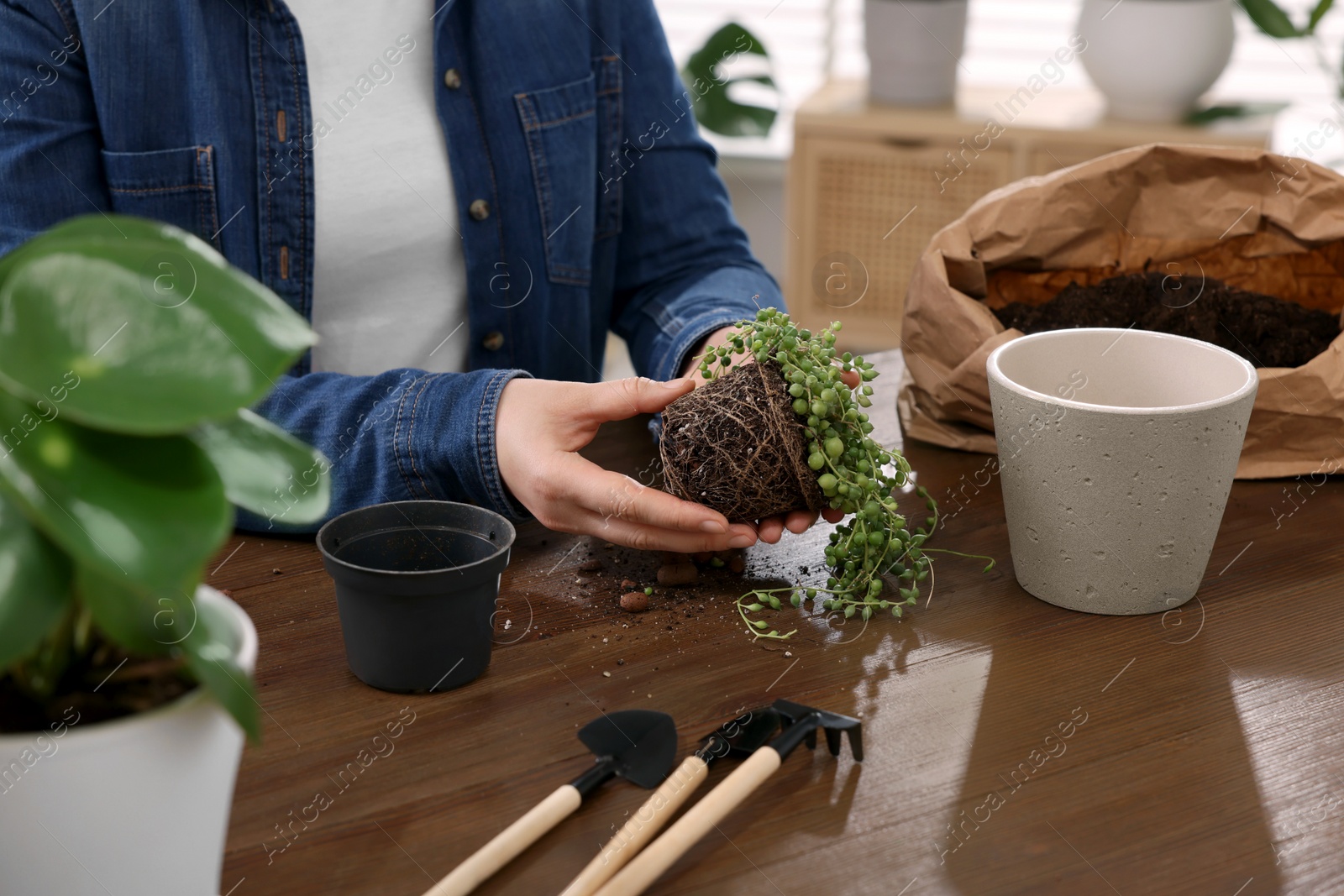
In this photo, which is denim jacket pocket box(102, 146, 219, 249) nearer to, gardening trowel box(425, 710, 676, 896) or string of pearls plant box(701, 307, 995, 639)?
string of pearls plant box(701, 307, 995, 639)

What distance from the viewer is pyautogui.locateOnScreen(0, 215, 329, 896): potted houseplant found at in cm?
41

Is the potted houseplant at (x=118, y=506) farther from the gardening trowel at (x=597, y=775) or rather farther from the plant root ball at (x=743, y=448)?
the plant root ball at (x=743, y=448)

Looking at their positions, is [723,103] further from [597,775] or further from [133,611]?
[133,611]

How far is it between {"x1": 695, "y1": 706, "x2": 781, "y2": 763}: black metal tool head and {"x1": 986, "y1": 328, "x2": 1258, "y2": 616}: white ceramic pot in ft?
0.96

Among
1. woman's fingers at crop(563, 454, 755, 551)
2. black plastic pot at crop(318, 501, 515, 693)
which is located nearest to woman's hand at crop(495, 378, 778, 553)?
woman's fingers at crop(563, 454, 755, 551)

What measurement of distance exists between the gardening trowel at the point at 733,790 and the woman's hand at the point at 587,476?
195 millimetres

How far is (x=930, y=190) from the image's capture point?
2824 mm

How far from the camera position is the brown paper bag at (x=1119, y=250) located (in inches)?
44.0

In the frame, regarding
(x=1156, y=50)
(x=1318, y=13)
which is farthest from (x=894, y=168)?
(x=1318, y=13)

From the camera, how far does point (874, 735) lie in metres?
0.73

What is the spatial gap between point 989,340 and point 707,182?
519 mm

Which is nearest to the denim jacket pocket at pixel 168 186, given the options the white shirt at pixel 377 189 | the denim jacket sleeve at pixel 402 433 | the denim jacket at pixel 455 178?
the denim jacket at pixel 455 178

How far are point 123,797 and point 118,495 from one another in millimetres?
135

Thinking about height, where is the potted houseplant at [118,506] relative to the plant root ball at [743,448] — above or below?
above
